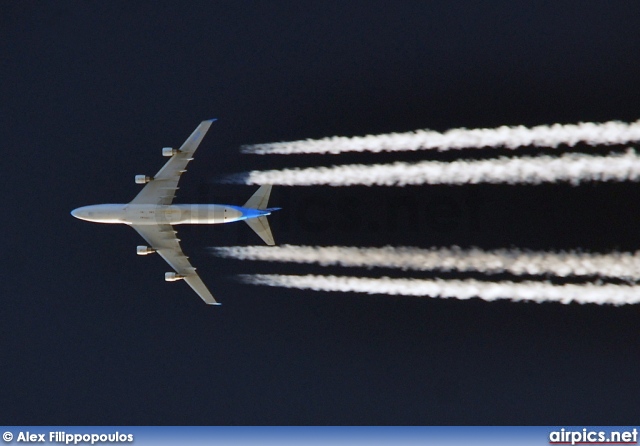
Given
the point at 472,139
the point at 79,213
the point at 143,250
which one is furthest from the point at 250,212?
the point at 472,139

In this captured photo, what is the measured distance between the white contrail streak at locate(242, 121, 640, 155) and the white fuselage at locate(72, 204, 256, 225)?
11.6ft

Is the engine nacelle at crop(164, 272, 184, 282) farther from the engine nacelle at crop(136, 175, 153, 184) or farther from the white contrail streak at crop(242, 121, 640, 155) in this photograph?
the white contrail streak at crop(242, 121, 640, 155)

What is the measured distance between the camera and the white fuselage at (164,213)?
38.4 m

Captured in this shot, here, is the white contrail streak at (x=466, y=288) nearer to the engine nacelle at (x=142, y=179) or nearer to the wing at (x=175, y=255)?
the wing at (x=175, y=255)

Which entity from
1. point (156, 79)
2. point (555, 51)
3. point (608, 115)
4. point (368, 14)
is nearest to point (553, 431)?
point (608, 115)

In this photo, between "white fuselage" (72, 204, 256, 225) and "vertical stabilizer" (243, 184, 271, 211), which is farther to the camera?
"vertical stabilizer" (243, 184, 271, 211)

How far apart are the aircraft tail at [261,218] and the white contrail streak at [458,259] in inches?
26.9

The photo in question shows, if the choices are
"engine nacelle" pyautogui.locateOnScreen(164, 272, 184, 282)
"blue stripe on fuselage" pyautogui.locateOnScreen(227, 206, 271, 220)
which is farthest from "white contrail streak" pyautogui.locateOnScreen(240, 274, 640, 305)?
"blue stripe on fuselage" pyautogui.locateOnScreen(227, 206, 271, 220)

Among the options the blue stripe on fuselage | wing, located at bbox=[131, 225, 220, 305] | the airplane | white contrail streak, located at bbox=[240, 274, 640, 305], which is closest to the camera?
white contrail streak, located at bbox=[240, 274, 640, 305]

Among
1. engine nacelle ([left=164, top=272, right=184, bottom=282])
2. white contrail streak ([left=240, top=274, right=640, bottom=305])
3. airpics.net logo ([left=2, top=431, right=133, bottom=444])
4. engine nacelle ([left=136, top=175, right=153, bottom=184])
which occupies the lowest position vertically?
airpics.net logo ([left=2, top=431, right=133, bottom=444])

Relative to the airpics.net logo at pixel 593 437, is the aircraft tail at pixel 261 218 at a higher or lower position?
higher

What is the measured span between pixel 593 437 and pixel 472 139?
13.2 meters

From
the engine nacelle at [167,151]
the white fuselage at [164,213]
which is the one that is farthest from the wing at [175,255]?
the engine nacelle at [167,151]

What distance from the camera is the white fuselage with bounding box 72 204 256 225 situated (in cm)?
3838
